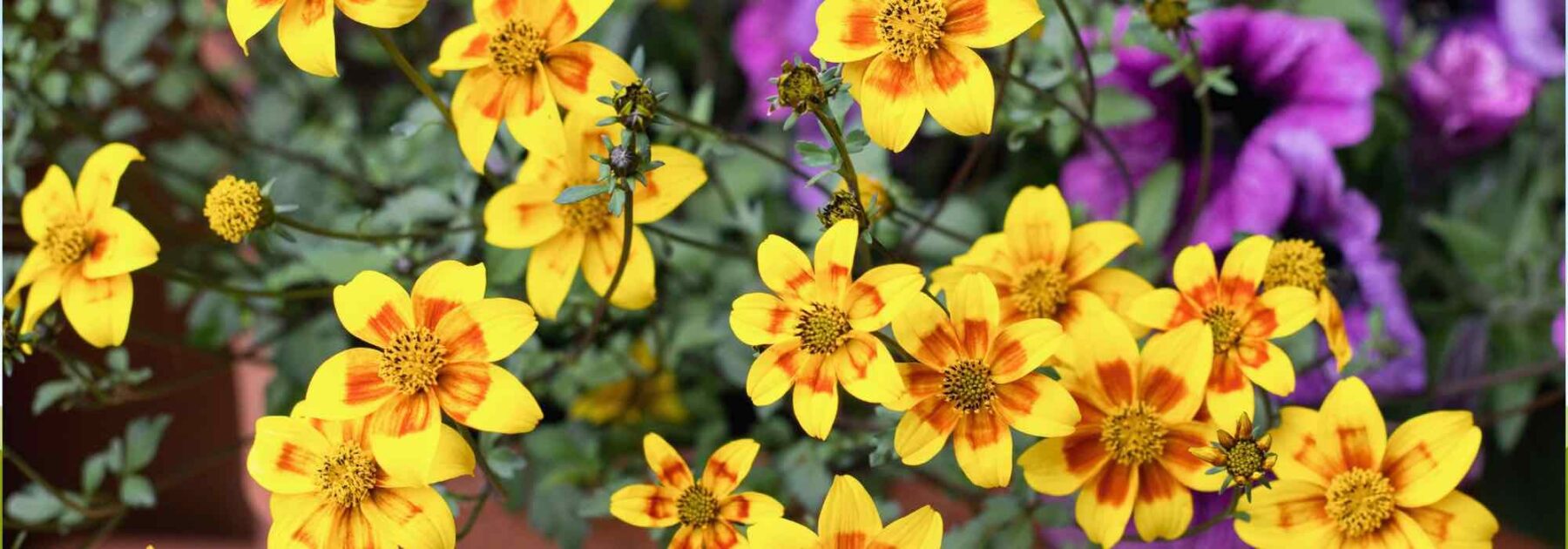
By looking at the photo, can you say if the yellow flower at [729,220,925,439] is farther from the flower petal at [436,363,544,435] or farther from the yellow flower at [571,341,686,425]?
the yellow flower at [571,341,686,425]

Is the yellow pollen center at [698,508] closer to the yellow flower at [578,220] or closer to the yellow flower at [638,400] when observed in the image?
the yellow flower at [578,220]

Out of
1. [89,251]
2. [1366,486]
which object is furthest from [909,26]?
[89,251]

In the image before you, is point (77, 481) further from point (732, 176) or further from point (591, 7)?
point (591, 7)

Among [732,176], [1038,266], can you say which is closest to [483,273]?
[1038,266]

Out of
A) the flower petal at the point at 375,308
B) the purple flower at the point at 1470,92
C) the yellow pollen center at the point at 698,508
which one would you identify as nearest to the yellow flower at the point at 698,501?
the yellow pollen center at the point at 698,508

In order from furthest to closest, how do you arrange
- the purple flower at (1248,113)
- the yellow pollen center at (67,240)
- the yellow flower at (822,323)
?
the purple flower at (1248,113) → the yellow pollen center at (67,240) → the yellow flower at (822,323)

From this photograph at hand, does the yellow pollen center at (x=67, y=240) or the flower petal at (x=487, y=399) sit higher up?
the yellow pollen center at (x=67, y=240)
